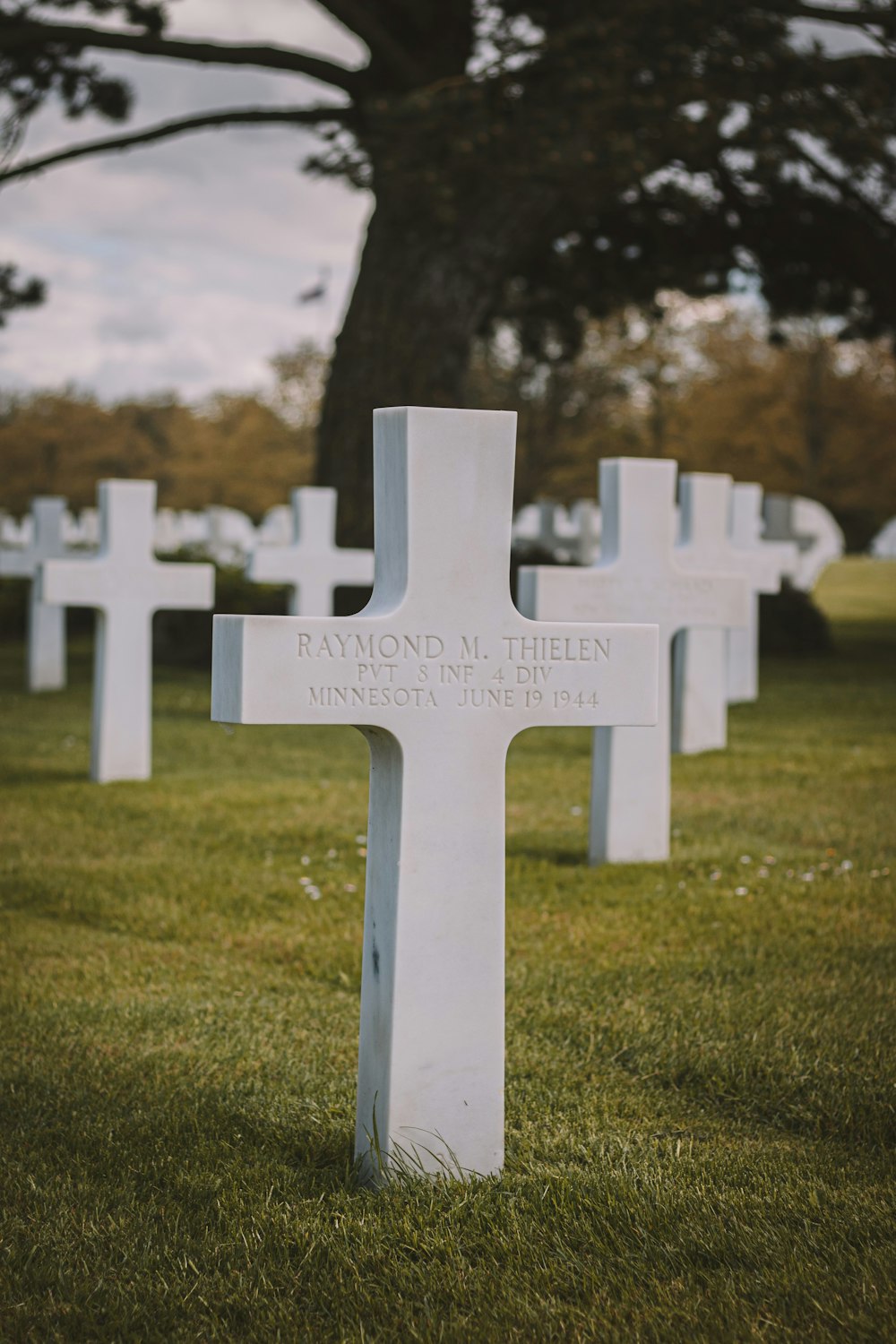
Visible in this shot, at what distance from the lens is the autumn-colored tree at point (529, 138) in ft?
40.3

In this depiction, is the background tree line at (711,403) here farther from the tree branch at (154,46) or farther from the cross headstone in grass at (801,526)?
the tree branch at (154,46)

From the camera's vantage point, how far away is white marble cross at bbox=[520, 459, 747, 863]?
6.40 metres

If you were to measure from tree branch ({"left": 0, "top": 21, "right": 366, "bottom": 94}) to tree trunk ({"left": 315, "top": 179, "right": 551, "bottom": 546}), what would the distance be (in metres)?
1.69

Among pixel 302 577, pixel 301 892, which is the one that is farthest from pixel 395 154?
pixel 301 892

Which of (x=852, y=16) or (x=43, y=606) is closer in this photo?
(x=852, y=16)

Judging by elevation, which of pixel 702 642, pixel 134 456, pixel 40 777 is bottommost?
pixel 40 777

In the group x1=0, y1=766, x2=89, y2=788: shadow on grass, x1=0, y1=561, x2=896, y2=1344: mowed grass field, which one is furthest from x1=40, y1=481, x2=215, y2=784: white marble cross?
x1=0, y1=561, x2=896, y2=1344: mowed grass field

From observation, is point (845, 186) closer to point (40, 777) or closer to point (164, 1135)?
point (40, 777)

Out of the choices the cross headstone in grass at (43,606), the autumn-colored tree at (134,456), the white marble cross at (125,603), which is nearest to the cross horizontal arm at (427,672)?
the white marble cross at (125,603)

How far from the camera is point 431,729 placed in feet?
10.5

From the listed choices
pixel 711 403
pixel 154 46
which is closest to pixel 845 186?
pixel 154 46

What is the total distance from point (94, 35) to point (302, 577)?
6.11 m

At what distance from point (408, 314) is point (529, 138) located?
2.31 m

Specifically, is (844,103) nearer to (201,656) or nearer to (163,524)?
(201,656)
